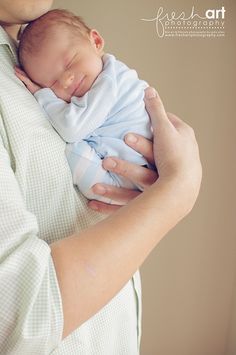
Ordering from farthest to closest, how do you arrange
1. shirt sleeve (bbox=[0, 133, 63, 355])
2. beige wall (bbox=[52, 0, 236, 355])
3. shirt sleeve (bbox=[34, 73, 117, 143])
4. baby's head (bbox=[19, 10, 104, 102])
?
1. beige wall (bbox=[52, 0, 236, 355])
2. baby's head (bbox=[19, 10, 104, 102])
3. shirt sleeve (bbox=[34, 73, 117, 143])
4. shirt sleeve (bbox=[0, 133, 63, 355])

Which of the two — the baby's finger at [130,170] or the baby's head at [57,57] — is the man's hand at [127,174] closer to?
the baby's finger at [130,170]

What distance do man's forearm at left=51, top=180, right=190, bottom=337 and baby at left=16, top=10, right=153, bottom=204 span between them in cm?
21

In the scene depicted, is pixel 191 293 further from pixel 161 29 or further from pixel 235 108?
pixel 161 29

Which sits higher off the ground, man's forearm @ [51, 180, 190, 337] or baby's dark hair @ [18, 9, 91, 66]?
baby's dark hair @ [18, 9, 91, 66]

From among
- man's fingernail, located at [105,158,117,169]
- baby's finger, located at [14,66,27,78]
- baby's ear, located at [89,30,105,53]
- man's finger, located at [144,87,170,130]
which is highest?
baby's ear, located at [89,30,105,53]

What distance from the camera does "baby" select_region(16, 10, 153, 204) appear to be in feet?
2.97

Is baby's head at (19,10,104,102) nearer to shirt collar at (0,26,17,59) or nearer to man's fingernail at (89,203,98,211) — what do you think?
shirt collar at (0,26,17,59)

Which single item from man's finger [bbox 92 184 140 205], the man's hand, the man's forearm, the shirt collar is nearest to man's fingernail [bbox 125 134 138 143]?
the man's hand

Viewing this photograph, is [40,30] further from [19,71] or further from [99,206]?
[99,206]

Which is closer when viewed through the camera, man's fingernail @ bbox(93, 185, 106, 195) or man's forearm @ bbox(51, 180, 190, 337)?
man's forearm @ bbox(51, 180, 190, 337)

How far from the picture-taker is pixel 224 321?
2.10 metres

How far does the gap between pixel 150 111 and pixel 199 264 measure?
47.2 inches

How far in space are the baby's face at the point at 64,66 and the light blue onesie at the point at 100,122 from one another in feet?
0.09

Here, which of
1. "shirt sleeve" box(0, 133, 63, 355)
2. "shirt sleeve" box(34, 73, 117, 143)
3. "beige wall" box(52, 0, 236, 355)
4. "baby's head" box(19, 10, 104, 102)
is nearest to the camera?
"shirt sleeve" box(0, 133, 63, 355)
